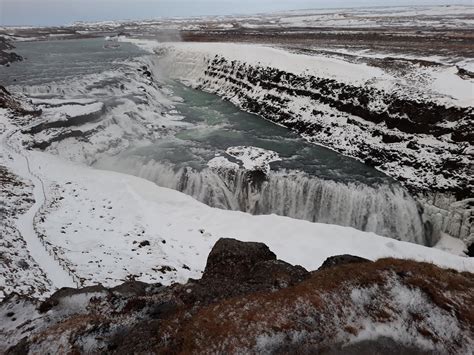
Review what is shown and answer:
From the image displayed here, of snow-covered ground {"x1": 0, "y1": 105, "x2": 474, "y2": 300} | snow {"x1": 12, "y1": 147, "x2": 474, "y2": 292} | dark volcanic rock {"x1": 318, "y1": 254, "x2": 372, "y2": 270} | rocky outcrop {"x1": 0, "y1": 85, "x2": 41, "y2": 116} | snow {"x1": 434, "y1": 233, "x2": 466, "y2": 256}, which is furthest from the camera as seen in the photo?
rocky outcrop {"x1": 0, "y1": 85, "x2": 41, "y2": 116}

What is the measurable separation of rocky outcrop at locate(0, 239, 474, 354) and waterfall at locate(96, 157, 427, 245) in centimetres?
1058

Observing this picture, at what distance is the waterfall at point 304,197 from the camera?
17.7m

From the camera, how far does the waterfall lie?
17703mm

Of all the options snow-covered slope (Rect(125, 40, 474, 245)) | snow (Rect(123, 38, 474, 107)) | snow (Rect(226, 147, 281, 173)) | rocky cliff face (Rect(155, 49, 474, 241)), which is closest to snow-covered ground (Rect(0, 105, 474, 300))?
snow (Rect(226, 147, 281, 173))

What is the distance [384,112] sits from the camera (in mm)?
24422

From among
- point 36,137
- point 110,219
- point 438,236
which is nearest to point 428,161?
point 438,236

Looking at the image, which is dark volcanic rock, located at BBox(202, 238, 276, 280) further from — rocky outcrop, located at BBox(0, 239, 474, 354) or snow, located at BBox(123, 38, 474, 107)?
snow, located at BBox(123, 38, 474, 107)

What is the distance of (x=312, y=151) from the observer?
23.8m

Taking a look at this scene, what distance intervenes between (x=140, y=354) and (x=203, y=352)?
968mm

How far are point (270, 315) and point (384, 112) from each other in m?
21.7

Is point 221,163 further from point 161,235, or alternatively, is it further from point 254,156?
point 161,235

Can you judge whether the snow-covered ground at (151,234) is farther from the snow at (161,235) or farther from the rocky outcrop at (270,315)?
the rocky outcrop at (270,315)

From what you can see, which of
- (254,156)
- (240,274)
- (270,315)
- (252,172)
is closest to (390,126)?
(254,156)

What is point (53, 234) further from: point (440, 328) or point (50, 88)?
point (50, 88)
